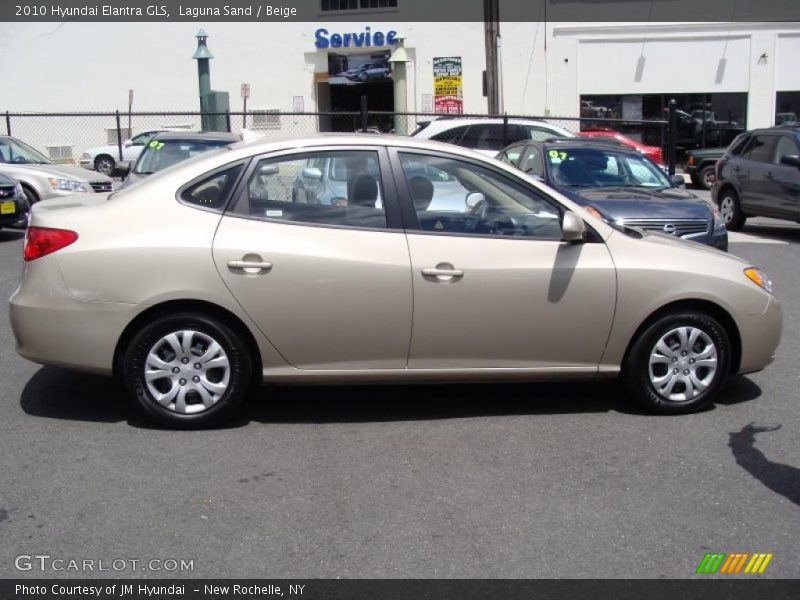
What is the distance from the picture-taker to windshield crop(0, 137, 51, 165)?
48.6 ft

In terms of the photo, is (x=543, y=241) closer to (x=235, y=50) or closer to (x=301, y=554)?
(x=301, y=554)

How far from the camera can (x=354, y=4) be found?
31875 mm

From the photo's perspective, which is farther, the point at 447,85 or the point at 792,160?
the point at 447,85

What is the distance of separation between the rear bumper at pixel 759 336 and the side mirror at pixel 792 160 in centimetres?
839

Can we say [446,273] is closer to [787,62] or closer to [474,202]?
[474,202]

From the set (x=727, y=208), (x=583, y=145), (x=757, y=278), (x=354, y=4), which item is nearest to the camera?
(x=757, y=278)

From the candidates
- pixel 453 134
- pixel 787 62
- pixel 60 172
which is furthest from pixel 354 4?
pixel 60 172

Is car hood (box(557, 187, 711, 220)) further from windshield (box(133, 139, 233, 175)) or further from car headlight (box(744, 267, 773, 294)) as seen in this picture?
windshield (box(133, 139, 233, 175))

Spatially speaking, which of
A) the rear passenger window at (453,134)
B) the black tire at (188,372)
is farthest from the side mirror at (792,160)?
the black tire at (188,372)

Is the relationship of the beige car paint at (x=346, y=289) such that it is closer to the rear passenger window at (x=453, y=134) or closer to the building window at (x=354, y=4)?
the rear passenger window at (x=453, y=134)

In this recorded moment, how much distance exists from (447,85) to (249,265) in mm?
27250

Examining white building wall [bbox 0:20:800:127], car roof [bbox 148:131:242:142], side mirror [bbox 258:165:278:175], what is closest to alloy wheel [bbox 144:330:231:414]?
side mirror [bbox 258:165:278:175]

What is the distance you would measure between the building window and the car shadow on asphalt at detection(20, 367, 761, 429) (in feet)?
90.3

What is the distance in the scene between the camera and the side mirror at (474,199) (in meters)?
5.54
